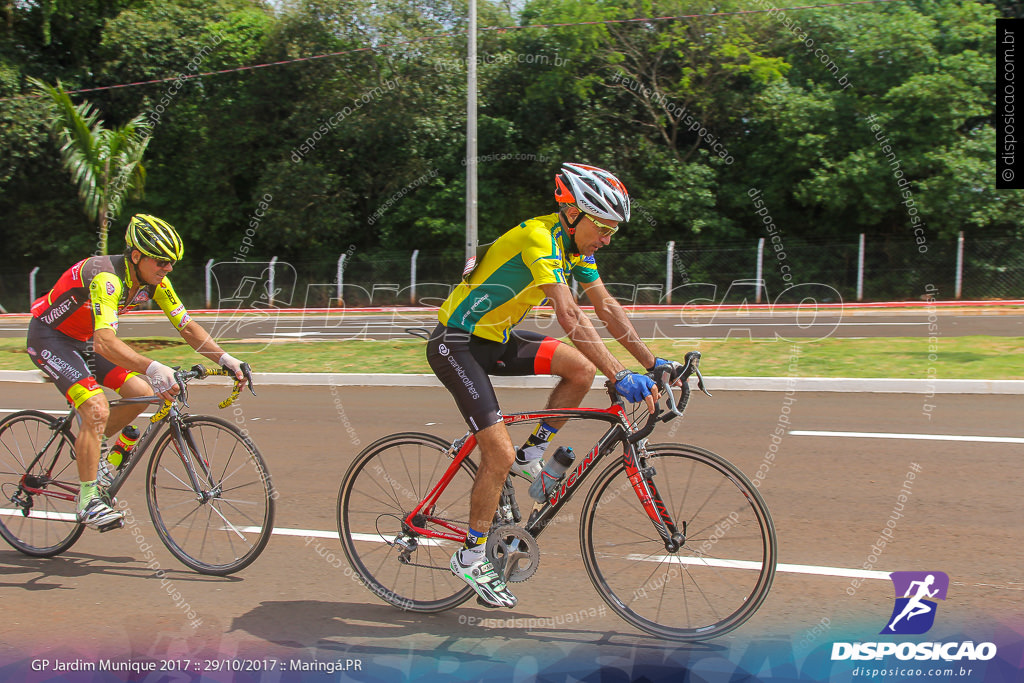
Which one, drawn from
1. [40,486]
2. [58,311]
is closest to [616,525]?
[58,311]

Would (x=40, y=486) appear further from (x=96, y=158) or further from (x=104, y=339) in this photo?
(x=96, y=158)

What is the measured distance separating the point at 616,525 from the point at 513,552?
19.4 inches

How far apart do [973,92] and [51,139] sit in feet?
95.5

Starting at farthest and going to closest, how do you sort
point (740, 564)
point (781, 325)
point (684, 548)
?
point (781, 325) < point (684, 548) < point (740, 564)

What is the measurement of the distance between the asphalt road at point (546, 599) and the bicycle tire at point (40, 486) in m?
0.12

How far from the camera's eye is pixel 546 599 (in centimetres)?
422

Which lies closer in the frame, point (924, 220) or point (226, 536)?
point (226, 536)

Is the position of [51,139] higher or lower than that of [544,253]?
higher

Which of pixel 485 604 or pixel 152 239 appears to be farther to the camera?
pixel 152 239

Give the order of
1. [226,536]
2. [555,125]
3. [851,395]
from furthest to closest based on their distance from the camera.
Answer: [555,125] < [851,395] < [226,536]

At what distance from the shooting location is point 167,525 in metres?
4.89

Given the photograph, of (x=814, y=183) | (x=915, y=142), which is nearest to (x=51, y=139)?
(x=814, y=183)

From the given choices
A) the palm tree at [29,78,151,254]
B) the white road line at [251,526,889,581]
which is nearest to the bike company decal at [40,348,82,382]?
the white road line at [251,526,889,581]

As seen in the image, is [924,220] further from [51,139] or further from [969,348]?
[51,139]
